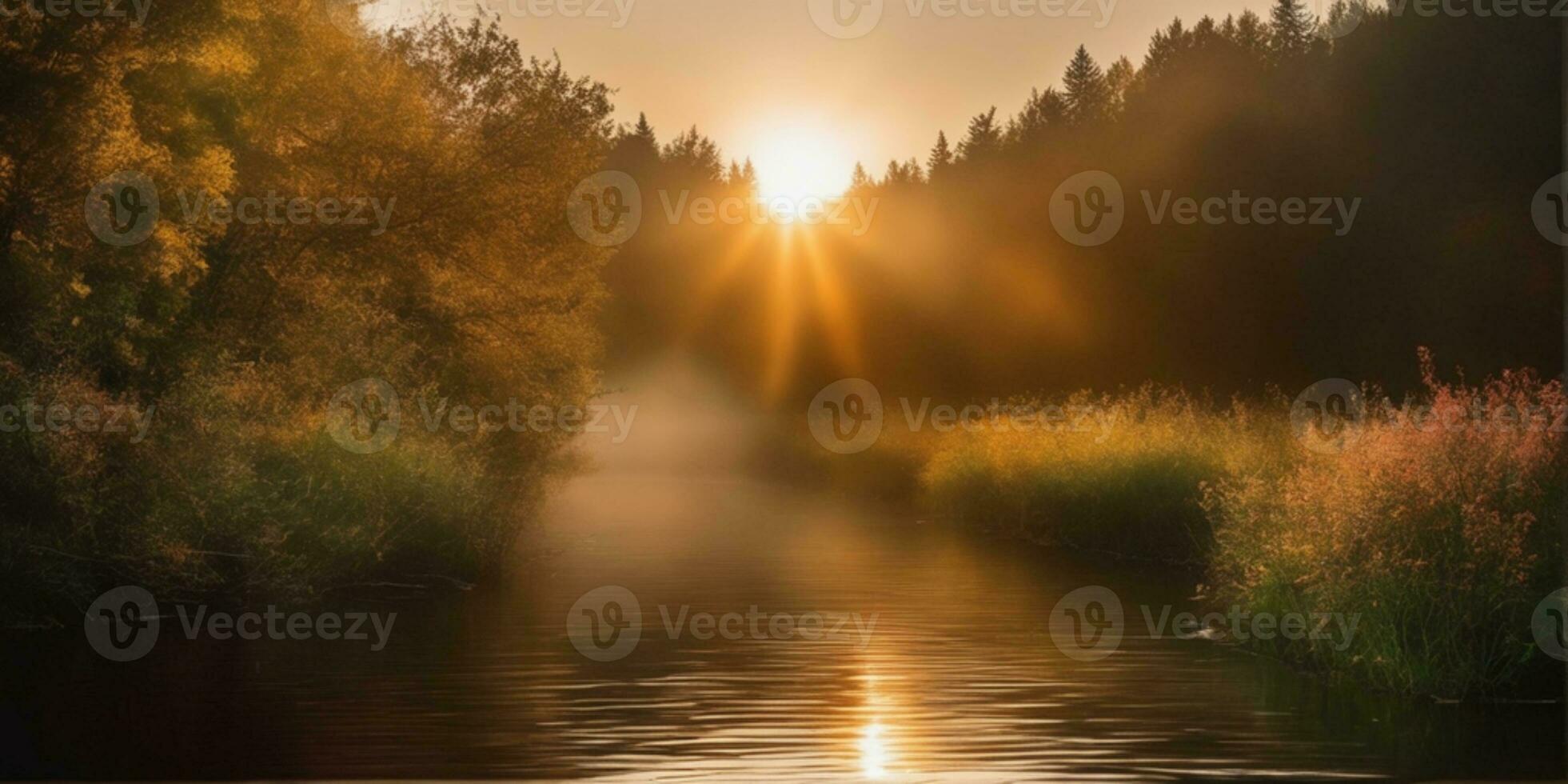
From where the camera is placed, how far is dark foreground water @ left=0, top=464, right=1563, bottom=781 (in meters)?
15.6

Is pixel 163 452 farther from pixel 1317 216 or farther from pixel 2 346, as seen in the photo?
pixel 1317 216

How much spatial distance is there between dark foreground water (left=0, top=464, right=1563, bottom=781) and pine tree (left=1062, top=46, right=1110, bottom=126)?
86528 millimetres

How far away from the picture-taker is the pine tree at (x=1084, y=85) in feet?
371

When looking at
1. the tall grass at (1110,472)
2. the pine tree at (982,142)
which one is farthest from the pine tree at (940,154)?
the tall grass at (1110,472)

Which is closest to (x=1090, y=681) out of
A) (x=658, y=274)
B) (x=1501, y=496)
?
(x=1501, y=496)

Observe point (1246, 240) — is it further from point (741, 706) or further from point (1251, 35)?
point (741, 706)

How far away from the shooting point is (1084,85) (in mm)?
119375

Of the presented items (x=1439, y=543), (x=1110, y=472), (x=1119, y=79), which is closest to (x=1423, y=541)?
(x=1439, y=543)

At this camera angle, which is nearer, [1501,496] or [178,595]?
[1501,496]

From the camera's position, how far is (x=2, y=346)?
26.0 metres

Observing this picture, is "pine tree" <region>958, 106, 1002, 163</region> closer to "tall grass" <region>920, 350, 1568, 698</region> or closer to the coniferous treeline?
the coniferous treeline

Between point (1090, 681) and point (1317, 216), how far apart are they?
50.1 meters

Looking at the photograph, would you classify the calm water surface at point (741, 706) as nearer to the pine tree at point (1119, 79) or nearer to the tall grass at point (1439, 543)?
the tall grass at point (1439, 543)

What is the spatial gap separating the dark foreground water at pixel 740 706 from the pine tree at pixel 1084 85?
284 ft
